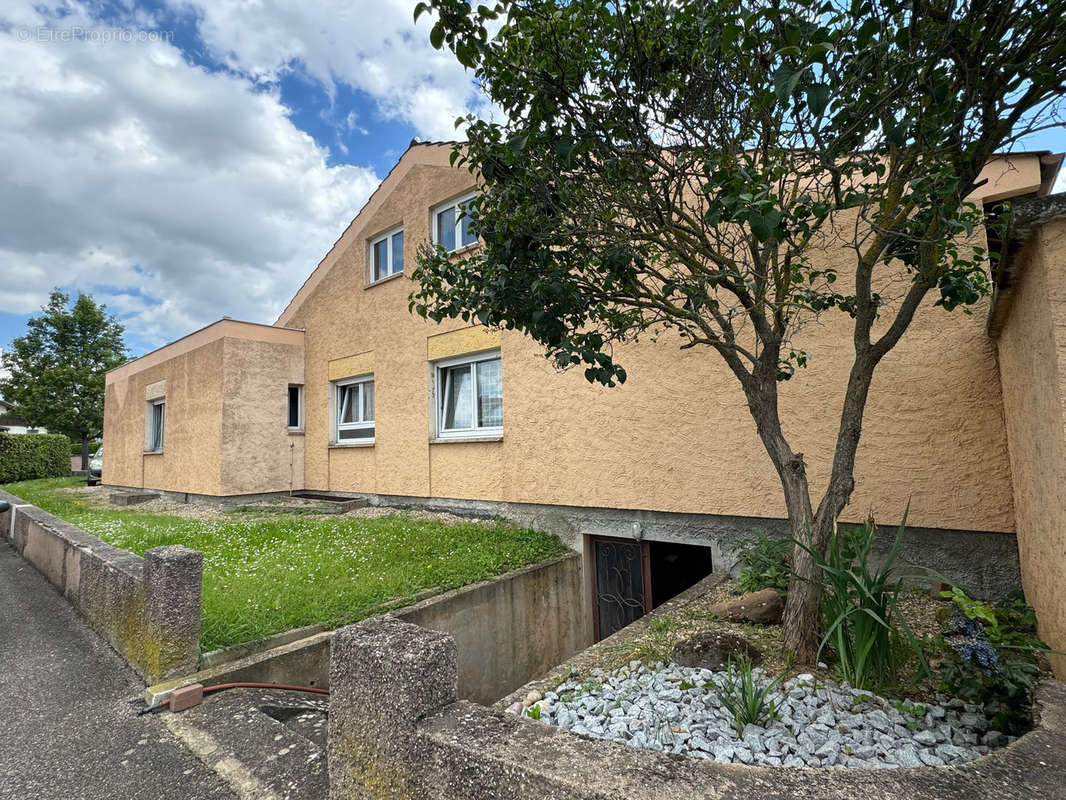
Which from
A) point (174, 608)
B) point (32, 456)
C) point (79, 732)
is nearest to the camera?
point (79, 732)

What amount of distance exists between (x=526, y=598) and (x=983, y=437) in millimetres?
4017

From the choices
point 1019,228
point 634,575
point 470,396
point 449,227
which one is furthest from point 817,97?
point 449,227

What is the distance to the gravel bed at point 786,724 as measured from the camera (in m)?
2.10

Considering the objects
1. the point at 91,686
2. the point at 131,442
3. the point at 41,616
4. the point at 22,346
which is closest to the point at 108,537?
the point at 41,616

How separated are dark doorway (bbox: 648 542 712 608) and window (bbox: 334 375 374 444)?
5.34 metres

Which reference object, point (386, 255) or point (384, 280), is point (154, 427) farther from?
point (384, 280)

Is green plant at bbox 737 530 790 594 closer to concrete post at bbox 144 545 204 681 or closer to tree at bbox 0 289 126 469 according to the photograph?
concrete post at bbox 144 545 204 681

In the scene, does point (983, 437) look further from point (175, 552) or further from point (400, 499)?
point (400, 499)

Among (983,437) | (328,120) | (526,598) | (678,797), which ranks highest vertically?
(328,120)

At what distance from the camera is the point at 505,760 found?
1.44 meters

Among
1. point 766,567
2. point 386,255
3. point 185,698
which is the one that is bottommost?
point 185,698

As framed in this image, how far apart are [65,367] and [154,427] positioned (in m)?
17.4

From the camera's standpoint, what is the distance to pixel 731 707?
2443 millimetres

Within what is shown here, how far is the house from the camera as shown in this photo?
332cm
